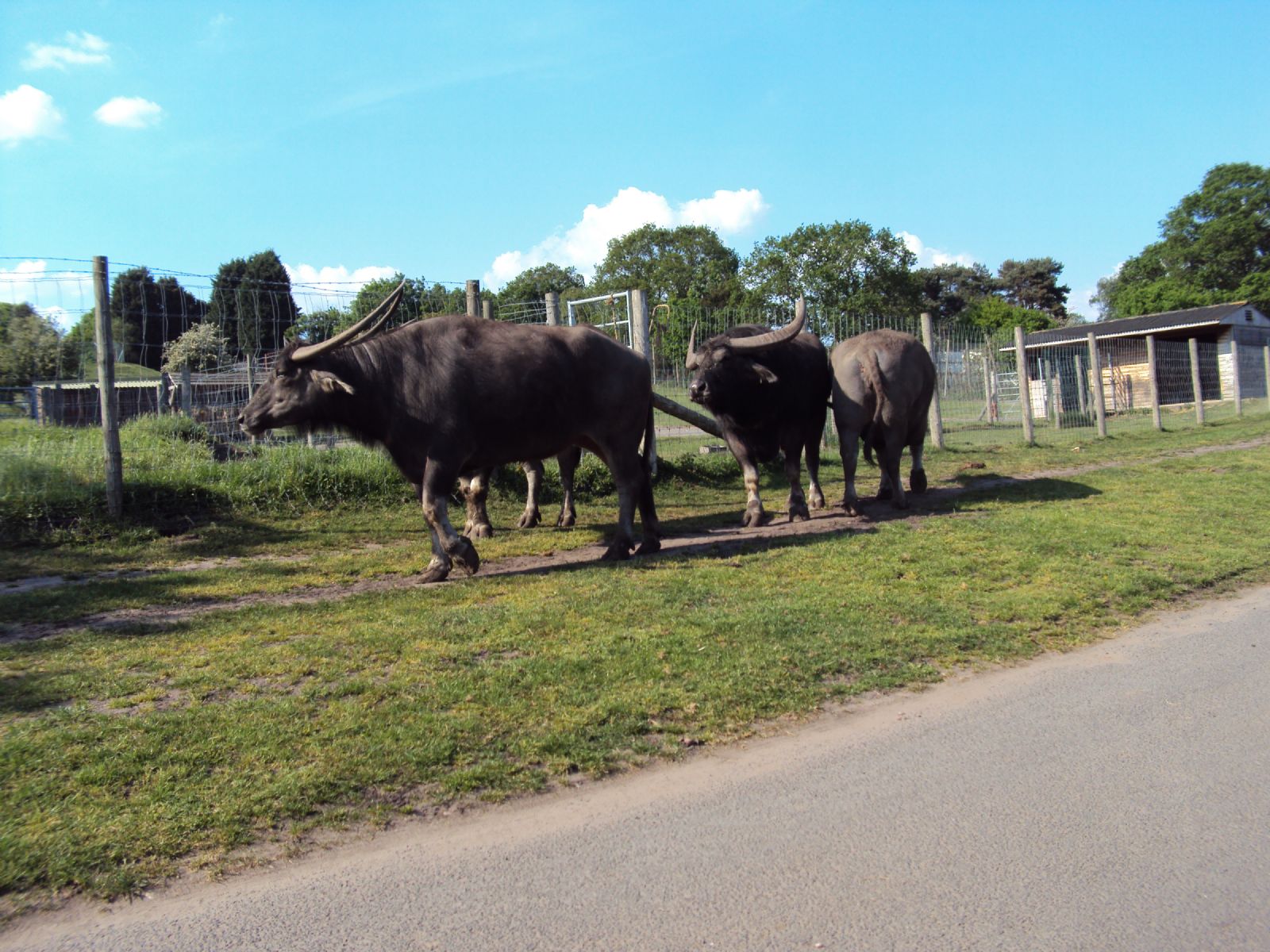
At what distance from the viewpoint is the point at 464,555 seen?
317 inches

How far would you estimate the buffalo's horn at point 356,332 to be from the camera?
8.39 meters

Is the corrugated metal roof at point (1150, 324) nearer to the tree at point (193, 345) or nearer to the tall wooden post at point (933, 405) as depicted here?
the tall wooden post at point (933, 405)

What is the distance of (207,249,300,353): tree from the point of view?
39.0ft

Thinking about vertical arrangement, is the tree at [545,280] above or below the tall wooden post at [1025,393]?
above

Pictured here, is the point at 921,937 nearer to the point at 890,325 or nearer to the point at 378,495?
the point at 378,495

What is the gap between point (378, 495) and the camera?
11.8 meters

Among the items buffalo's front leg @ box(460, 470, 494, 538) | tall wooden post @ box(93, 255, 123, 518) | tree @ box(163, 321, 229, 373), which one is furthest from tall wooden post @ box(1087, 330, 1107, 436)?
tall wooden post @ box(93, 255, 123, 518)

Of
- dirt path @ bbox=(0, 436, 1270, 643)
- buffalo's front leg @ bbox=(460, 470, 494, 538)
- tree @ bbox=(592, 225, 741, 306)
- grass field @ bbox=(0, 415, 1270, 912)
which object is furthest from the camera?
tree @ bbox=(592, 225, 741, 306)

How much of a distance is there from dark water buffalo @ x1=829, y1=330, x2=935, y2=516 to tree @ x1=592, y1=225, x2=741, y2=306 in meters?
67.9

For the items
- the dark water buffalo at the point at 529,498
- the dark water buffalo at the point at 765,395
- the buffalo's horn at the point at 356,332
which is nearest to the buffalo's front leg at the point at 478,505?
the dark water buffalo at the point at 529,498

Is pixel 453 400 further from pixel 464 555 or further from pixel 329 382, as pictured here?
pixel 464 555

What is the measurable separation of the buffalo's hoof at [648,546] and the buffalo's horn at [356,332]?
3.29 meters

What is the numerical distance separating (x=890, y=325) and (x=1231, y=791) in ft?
49.2

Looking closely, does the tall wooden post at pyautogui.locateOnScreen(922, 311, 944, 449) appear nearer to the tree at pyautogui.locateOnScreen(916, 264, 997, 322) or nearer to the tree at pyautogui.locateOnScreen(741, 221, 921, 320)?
the tree at pyautogui.locateOnScreen(741, 221, 921, 320)
